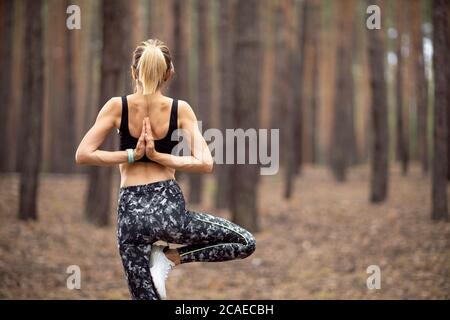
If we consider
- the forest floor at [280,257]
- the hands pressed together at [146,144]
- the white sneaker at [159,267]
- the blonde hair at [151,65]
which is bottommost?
the forest floor at [280,257]

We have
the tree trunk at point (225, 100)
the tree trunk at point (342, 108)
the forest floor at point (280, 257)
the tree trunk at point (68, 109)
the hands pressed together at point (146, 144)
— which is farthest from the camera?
the tree trunk at point (68, 109)

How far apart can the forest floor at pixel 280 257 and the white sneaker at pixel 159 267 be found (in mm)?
4631

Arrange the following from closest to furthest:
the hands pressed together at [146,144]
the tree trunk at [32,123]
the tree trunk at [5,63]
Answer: the hands pressed together at [146,144]
the tree trunk at [32,123]
the tree trunk at [5,63]

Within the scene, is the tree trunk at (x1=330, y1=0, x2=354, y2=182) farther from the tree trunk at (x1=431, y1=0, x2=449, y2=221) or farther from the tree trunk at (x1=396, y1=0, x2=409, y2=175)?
the tree trunk at (x1=431, y1=0, x2=449, y2=221)

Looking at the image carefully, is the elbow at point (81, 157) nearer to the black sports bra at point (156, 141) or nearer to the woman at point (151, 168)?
the woman at point (151, 168)

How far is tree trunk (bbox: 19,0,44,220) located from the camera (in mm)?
12062

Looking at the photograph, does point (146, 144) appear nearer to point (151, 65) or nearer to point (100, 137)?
point (100, 137)

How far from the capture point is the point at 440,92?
33.2 ft

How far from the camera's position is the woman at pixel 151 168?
3.76 m

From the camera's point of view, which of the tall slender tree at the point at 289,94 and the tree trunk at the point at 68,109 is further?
the tree trunk at the point at 68,109

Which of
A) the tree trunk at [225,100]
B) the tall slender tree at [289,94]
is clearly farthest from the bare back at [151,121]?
the tall slender tree at [289,94]

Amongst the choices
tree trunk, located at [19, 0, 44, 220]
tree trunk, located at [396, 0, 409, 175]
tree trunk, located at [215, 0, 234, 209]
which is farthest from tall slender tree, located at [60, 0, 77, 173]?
tree trunk, located at [396, 0, 409, 175]

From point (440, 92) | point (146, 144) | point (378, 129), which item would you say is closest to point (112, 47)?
point (440, 92)
